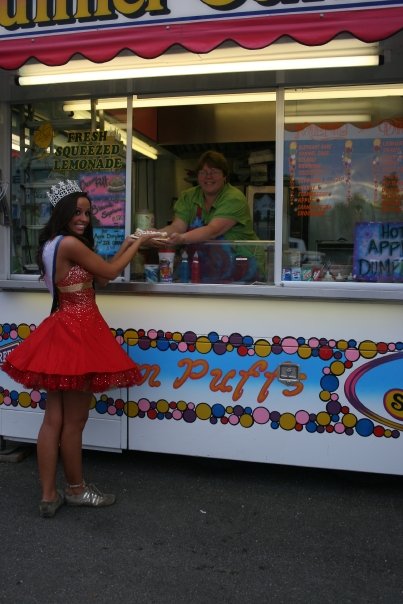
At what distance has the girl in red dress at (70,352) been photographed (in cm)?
325

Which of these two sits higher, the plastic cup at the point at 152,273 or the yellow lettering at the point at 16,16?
the yellow lettering at the point at 16,16

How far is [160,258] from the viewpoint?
13.4 ft

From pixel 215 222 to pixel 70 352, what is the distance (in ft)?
5.09

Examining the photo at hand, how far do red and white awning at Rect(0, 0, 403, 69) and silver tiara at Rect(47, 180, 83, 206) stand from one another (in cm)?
89

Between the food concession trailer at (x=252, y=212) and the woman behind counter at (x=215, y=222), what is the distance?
0.09 feet

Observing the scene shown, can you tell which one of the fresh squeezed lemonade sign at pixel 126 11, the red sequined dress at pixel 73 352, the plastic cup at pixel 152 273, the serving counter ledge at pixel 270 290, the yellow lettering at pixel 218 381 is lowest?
the yellow lettering at pixel 218 381

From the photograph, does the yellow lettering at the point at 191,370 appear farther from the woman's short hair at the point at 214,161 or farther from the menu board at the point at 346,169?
the woman's short hair at the point at 214,161

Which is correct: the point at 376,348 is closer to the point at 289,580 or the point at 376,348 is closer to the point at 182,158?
the point at 289,580

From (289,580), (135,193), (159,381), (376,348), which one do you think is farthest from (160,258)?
(289,580)

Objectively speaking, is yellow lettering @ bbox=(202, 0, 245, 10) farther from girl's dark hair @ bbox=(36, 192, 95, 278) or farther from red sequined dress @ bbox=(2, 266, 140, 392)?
red sequined dress @ bbox=(2, 266, 140, 392)

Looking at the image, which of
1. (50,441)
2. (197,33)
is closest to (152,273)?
(50,441)

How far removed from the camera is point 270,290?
12.0 feet

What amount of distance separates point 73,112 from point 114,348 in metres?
1.95

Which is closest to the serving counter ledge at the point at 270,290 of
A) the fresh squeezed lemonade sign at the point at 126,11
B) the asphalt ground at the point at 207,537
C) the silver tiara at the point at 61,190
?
the silver tiara at the point at 61,190
